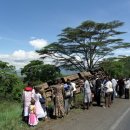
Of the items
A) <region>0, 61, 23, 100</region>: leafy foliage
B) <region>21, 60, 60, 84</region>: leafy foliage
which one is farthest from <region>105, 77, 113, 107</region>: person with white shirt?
<region>21, 60, 60, 84</region>: leafy foliage

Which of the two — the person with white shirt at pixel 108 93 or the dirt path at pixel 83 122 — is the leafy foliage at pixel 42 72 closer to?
the person with white shirt at pixel 108 93

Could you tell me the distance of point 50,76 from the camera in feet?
168

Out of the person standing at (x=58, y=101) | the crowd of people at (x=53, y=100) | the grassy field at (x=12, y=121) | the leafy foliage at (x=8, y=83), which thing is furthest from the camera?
the leafy foliage at (x=8, y=83)

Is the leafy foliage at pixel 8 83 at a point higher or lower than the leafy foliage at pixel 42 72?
lower

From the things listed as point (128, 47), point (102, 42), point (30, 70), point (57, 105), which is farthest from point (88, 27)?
point (57, 105)

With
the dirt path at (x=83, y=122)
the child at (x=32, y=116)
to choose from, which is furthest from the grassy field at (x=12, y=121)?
the dirt path at (x=83, y=122)

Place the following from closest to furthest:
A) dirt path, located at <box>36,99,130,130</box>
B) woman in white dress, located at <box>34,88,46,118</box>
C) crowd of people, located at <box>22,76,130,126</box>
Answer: dirt path, located at <box>36,99,130,130</box> → crowd of people, located at <box>22,76,130,126</box> → woman in white dress, located at <box>34,88,46,118</box>

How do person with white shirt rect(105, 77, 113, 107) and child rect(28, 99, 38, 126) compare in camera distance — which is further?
person with white shirt rect(105, 77, 113, 107)

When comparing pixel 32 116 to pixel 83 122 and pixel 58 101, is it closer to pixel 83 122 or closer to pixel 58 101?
pixel 83 122

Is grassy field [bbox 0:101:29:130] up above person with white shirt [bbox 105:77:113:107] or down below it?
below

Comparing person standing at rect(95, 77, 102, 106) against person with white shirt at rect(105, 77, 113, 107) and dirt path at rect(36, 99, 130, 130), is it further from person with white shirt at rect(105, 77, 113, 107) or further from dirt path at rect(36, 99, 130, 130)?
dirt path at rect(36, 99, 130, 130)

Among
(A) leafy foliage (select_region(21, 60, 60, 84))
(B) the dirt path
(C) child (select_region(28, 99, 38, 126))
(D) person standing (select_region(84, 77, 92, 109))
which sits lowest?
(B) the dirt path

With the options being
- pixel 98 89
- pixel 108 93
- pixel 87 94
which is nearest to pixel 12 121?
pixel 87 94

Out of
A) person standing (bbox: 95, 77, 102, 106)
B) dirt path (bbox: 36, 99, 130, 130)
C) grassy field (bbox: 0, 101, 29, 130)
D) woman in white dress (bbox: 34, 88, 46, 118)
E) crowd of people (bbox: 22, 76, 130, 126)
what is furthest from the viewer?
person standing (bbox: 95, 77, 102, 106)
